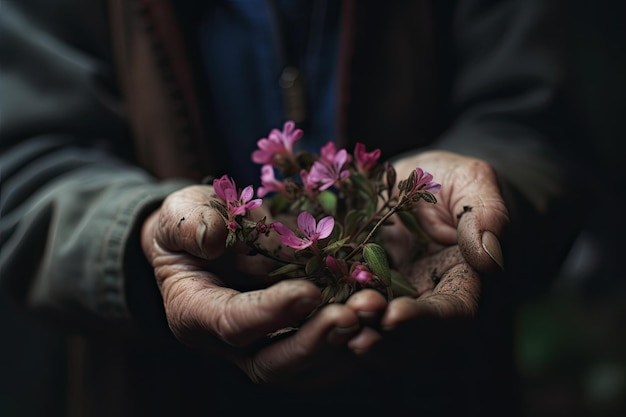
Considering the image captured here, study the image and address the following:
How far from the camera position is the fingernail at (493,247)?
0.54m

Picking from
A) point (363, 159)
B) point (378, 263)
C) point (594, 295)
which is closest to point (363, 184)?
point (363, 159)

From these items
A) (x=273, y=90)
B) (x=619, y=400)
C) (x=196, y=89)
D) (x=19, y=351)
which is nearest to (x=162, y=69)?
(x=196, y=89)

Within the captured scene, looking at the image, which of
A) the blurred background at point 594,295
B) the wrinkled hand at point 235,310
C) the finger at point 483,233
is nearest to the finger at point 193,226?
the wrinkled hand at point 235,310

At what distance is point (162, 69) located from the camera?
2.79ft

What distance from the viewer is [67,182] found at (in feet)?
2.65

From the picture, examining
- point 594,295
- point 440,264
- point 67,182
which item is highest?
point 67,182

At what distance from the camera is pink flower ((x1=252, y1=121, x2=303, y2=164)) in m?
0.67

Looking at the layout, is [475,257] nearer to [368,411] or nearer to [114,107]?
[368,411]

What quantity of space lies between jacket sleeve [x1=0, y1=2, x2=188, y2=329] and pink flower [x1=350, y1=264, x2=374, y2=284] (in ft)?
0.85

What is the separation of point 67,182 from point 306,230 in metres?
0.40

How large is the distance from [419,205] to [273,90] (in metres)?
0.33

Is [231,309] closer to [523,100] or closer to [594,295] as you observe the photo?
[523,100]

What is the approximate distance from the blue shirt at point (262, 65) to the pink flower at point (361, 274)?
0.38 meters

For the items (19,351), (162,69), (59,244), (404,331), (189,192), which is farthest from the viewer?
(19,351)
